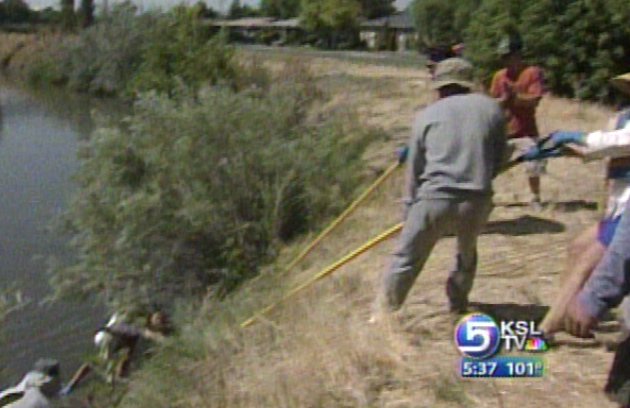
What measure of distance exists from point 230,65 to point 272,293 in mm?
16157

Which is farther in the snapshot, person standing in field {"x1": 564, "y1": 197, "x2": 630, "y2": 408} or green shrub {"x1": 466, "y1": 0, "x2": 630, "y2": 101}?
green shrub {"x1": 466, "y1": 0, "x2": 630, "y2": 101}

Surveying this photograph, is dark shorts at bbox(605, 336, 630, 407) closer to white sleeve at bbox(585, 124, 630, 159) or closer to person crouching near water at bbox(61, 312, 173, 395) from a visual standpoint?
white sleeve at bbox(585, 124, 630, 159)

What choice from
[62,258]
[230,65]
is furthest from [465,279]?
[230,65]

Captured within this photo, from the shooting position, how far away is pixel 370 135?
509 inches

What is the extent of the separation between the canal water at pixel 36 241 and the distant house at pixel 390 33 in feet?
110

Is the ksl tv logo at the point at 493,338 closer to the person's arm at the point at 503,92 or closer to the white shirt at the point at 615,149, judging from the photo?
the white shirt at the point at 615,149

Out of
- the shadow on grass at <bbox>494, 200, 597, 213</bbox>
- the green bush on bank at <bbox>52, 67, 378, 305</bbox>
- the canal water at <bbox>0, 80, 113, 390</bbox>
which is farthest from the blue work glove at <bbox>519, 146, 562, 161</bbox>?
the canal water at <bbox>0, 80, 113, 390</bbox>

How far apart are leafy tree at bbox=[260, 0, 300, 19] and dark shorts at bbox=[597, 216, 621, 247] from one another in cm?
8330

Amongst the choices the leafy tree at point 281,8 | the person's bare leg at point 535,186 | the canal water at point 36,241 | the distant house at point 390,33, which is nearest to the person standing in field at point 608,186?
the person's bare leg at point 535,186

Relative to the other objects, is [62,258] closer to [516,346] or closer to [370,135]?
[370,135]

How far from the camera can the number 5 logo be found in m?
4.46

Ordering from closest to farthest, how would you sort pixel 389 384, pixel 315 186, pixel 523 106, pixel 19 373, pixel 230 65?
pixel 389 384 → pixel 523 106 → pixel 19 373 → pixel 315 186 → pixel 230 65

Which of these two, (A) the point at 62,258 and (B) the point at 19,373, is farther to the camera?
(A) the point at 62,258

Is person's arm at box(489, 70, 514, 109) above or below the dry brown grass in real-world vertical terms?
above
